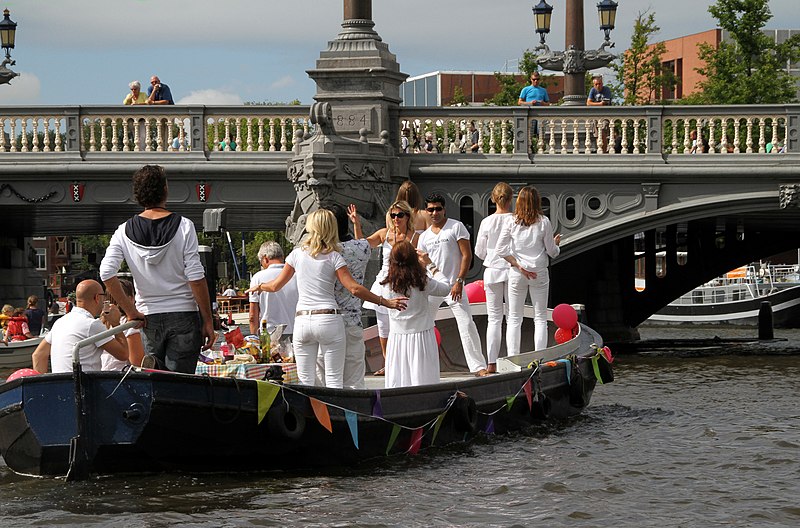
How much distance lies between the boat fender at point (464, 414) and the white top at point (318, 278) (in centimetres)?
201

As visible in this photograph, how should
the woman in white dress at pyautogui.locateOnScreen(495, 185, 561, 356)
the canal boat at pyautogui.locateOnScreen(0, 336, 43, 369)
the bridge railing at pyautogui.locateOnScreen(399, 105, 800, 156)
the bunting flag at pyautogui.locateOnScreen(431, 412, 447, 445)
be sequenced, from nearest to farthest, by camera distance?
1. the bunting flag at pyautogui.locateOnScreen(431, 412, 447, 445)
2. the woman in white dress at pyautogui.locateOnScreen(495, 185, 561, 356)
3. the bridge railing at pyautogui.locateOnScreen(399, 105, 800, 156)
4. the canal boat at pyautogui.locateOnScreen(0, 336, 43, 369)

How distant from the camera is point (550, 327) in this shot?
58.5 ft

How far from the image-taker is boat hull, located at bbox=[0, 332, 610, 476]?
1045cm

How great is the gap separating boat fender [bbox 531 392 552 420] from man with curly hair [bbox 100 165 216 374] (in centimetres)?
467

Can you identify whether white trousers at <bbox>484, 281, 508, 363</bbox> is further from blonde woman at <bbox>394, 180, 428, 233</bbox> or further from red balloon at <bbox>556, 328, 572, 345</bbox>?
red balloon at <bbox>556, 328, 572, 345</bbox>

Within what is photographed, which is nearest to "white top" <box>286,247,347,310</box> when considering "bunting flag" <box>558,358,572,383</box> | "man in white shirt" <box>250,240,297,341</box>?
"man in white shirt" <box>250,240,297,341</box>

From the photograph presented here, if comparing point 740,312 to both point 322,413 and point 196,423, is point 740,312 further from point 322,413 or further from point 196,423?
point 196,423

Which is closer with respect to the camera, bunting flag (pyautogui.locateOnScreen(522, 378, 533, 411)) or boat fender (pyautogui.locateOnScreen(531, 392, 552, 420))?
bunting flag (pyautogui.locateOnScreen(522, 378, 533, 411))

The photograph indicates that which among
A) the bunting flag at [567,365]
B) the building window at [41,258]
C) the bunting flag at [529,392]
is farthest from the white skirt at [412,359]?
the building window at [41,258]

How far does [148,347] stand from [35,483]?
4.38 feet

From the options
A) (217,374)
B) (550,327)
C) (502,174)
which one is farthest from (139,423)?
(502,174)

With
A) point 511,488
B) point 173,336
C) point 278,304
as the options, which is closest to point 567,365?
point 278,304

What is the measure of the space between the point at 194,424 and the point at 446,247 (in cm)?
374

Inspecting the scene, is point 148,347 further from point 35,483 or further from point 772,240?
point 772,240
